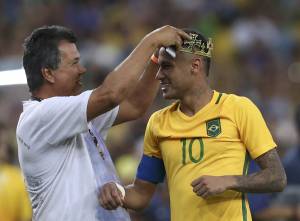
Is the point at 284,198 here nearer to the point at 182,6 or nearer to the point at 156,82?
the point at 156,82

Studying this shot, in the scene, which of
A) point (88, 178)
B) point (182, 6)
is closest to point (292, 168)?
point (88, 178)

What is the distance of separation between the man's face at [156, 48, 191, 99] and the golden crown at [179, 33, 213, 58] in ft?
0.20

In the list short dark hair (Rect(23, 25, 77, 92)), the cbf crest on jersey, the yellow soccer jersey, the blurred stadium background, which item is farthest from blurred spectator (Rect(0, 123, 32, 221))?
the cbf crest on jersey

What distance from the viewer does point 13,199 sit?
24.4ft

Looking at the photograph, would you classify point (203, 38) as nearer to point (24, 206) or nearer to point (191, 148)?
point (191, 148)

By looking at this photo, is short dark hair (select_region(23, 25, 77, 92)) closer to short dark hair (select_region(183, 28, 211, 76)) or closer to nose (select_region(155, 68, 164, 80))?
nose (select_region(155, 68, 164, 80))

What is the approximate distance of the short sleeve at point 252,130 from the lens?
4.63 metres

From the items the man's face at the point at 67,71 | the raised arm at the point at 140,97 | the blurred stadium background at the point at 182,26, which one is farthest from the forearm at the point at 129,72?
the blurred stadium background at the point at 182,26

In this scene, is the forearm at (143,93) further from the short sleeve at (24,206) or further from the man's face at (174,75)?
the short sleeve at (24,206)

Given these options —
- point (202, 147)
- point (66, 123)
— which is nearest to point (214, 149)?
point (202, 147)

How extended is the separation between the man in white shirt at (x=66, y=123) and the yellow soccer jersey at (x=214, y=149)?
370 mm

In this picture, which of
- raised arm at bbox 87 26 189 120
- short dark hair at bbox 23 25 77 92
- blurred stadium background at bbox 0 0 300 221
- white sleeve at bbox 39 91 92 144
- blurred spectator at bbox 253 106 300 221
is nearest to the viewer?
raised arm at bbox 87 26 189 120

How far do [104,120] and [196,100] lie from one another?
26.1 inches

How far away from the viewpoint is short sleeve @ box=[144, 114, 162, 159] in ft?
16.4
